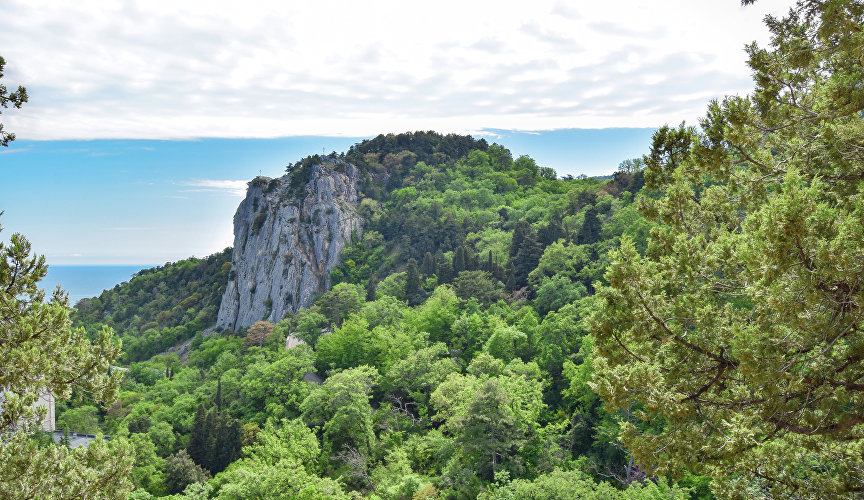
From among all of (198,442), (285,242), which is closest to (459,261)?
(198,442)

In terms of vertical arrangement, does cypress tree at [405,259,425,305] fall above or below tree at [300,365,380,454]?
above

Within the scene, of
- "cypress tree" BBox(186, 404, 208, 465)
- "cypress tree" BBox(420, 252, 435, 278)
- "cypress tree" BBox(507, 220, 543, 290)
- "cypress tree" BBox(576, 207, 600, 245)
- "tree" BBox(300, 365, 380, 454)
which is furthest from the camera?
"cypress tree" BBox(420, 252, 435, 278)

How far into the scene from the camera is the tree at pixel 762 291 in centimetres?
525

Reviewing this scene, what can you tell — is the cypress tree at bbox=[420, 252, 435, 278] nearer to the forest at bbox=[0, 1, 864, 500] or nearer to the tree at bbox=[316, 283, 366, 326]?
the forest at bbox=[0, 1, 864, 500]

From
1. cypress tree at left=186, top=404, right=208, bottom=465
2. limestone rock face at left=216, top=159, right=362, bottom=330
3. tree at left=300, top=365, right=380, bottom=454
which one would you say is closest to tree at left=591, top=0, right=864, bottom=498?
tree at left=300, top=365, right=380, bottom=454

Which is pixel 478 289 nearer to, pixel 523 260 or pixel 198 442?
pixel 523 260

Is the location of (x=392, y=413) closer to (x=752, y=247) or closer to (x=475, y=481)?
(x=475, y=481)

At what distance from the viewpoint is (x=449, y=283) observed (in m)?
47.2

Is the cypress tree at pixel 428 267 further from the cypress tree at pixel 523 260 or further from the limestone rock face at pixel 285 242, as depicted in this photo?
the limestone rock face at pixel 285 242

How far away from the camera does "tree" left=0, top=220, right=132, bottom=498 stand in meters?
7.47

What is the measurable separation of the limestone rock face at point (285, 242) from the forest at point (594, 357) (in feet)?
18.0

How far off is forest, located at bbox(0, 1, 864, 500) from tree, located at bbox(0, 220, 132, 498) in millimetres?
51

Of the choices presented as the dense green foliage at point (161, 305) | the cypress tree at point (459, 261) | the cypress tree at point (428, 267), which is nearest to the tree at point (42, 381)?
the cypress tree at point (459, 261)

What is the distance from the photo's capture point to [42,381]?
782 cm
